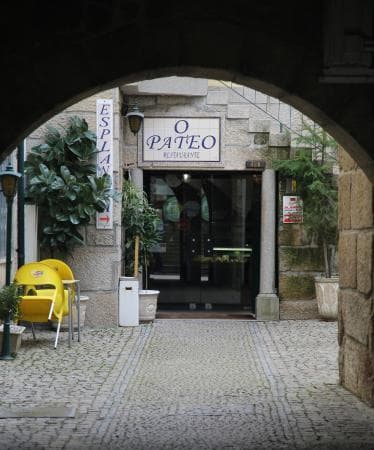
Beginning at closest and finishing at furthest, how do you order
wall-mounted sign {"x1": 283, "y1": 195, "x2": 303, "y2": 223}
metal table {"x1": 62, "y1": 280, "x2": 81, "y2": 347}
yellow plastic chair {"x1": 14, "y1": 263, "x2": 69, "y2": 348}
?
yellow plastic chair {"x1": 14, "y1": 263, "x2": 69, "y2": 348} → metal table {"x1": 62, "y1": 280, "x2": 81, "y2": 347} → wall-mounted sign {"x1": 283, "y1": 195, "x2": 303, "y2": 223}

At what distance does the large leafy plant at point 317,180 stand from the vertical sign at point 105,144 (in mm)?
2412

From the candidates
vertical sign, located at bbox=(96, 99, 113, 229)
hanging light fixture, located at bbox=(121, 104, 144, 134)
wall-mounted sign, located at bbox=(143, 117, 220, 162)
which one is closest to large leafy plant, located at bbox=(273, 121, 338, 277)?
wall-mounted sign, located at bbox=(143, 117, 220, 162)

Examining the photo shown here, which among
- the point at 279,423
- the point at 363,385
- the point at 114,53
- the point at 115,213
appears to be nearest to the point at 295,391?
the point at 363,385

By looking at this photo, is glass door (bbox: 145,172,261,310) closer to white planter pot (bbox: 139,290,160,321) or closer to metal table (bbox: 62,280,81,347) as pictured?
white planter pot (bbox: 139,290,160,321)

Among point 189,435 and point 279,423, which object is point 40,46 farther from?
point 279,423

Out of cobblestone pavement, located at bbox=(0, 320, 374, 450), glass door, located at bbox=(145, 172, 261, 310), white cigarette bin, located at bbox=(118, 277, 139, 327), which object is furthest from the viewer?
glass door, located at bbox=(145, 172, 261, 310)

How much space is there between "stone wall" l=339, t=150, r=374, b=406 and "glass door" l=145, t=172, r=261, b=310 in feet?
17.9

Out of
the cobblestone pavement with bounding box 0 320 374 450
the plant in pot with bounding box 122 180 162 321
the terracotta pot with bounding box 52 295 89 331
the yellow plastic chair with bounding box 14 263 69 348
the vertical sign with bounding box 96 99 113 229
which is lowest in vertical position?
the cobblestone pavement with bounding box 0 320 374 450

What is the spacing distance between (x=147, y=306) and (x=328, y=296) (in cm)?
247

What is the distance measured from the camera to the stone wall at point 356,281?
596cm

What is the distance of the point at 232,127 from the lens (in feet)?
38.3

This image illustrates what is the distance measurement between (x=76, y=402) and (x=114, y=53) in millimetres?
2891

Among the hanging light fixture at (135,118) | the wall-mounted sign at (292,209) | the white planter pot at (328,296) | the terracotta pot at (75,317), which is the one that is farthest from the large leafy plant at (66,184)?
the white planter pot at (328,296)

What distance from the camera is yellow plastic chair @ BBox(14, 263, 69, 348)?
862cm
